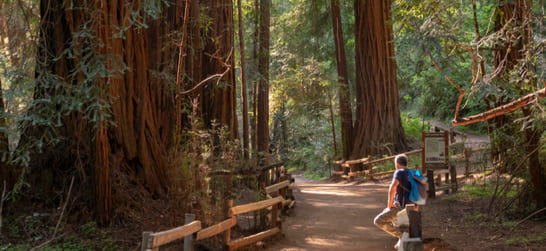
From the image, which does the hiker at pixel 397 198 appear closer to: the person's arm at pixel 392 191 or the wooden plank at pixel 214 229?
the person's arm at pixel 392 191

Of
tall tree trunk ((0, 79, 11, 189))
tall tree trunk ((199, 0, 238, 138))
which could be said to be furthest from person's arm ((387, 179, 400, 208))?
tall tree trunk ((199, 0, 238, 138))

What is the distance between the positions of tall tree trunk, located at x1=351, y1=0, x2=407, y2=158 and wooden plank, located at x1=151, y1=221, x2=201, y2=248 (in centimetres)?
1583

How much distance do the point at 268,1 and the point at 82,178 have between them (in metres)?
14.2

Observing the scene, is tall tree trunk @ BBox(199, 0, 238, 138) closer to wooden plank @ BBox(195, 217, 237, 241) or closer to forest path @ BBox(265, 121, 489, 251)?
forest path @ BBox(265, 121, 489, 251)

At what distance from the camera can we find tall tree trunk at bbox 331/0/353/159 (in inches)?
918

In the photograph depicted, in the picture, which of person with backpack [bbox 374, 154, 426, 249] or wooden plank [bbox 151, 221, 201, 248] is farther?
person with backpack [bbox 374, 154, 426, 249]

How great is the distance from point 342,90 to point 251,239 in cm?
1608

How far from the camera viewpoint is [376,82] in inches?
855

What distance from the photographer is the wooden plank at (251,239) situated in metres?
8.02

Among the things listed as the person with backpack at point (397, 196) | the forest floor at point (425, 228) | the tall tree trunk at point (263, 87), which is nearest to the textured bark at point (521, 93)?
the forest floor at point (425, 228)

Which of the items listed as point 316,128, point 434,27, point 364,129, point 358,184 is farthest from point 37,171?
point 316,128

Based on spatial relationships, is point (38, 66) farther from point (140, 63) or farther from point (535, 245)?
point (535, 245)

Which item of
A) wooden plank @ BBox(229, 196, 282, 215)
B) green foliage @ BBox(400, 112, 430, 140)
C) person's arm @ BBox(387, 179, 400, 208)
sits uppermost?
green foliage @ BBox(400, 112, 430, 140)

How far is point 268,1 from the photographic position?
68.9ft
